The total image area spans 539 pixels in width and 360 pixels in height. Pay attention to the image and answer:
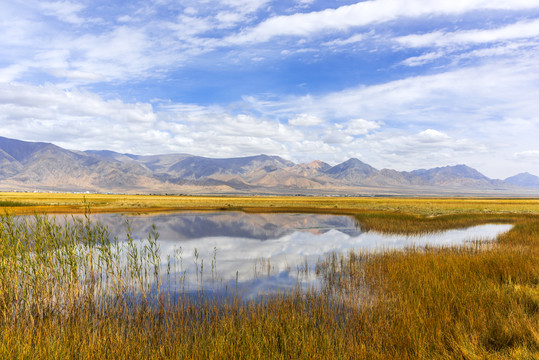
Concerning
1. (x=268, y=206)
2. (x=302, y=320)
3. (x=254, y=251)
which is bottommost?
(x=268, y=206)

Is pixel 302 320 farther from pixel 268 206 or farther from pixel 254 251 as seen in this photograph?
pixel 268 206

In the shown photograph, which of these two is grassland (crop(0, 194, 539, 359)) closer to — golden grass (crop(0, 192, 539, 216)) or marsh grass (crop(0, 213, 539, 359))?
marsh grass (crop(0, 213, 539, 359))

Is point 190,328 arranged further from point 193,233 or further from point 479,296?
point 193,233

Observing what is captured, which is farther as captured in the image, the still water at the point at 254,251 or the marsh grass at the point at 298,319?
the still water at the point at 254,251

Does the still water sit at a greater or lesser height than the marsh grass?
lesser

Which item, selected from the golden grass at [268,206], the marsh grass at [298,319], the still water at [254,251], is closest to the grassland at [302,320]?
the marsh grass at [298,319]

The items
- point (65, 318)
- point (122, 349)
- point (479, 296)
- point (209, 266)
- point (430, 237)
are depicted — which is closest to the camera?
point (122, 349)

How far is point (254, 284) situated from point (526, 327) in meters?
10.1

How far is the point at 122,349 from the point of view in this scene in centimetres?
758

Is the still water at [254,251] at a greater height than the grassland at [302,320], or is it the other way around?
the grassland at [302,320]

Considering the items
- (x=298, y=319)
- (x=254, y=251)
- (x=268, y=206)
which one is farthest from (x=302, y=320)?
(x=268, y=206)

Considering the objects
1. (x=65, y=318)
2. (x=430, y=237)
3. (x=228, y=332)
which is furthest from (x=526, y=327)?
(x=430, y=237)

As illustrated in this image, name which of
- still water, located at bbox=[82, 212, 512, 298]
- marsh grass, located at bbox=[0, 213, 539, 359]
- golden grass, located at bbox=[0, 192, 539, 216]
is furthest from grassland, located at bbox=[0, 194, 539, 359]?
golden grass, located at bbox=[0, 192, 539, 216]

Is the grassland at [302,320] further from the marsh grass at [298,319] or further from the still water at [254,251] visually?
the still water at [254,251]
